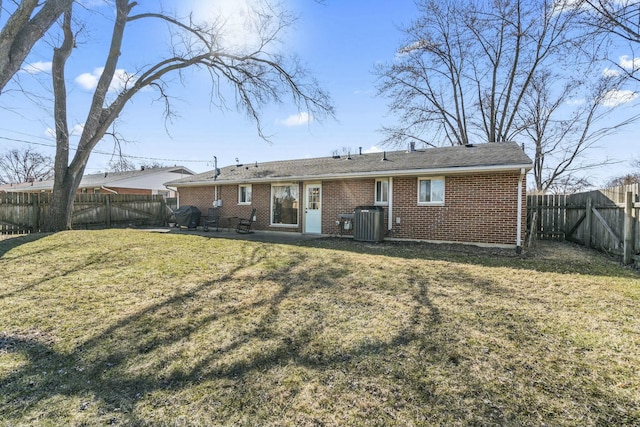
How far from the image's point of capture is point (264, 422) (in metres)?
2.26

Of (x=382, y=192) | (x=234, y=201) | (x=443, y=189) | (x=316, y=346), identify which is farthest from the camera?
(x=234, y=201)

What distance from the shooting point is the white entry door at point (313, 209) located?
12.7 meters

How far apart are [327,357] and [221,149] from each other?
22063 millimetres

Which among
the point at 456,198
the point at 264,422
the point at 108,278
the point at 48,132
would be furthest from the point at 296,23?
the point at 264,422

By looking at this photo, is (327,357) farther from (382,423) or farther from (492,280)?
(492,280)

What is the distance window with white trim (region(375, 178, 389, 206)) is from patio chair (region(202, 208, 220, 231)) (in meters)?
7.44

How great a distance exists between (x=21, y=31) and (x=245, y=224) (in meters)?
8.98

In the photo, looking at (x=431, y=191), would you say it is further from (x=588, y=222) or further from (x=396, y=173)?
(x=588, y=222)

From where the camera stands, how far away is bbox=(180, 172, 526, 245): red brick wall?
9398 mm

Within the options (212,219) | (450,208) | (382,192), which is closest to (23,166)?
(212,219)

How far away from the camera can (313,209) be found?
12914mm

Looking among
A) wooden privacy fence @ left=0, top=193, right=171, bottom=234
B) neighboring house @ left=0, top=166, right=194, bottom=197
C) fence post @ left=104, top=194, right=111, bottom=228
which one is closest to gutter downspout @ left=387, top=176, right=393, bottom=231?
wooden privacy fence @ left=0, top=193, right=171, bottom=234

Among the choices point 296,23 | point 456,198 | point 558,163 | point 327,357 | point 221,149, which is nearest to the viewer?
point 327,357

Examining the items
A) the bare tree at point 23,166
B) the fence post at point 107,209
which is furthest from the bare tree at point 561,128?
the bare tree at point 23,166
